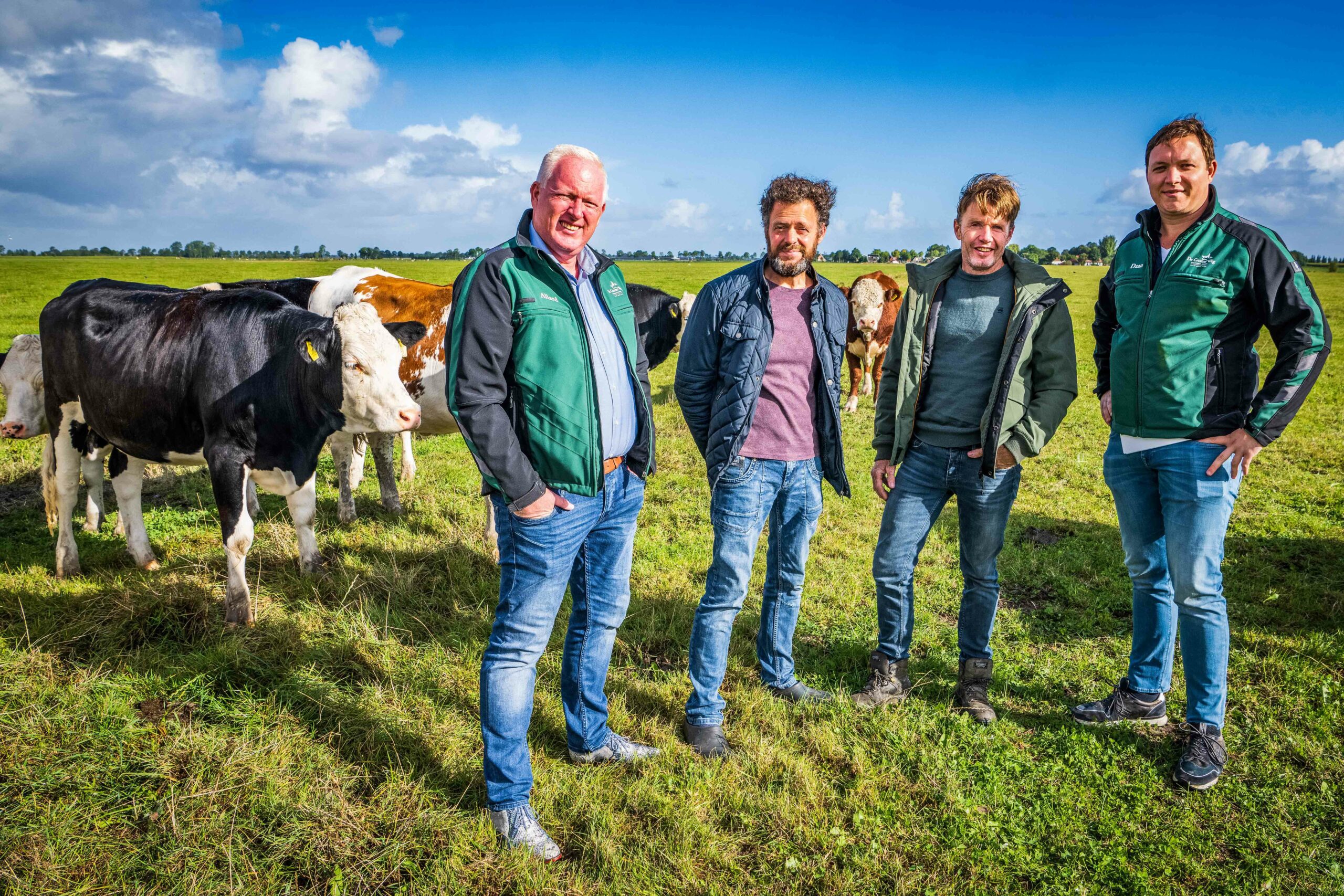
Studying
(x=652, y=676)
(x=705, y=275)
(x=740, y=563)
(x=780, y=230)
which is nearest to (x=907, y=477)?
(x=740, y=563)

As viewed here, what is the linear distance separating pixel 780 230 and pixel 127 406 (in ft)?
15.1

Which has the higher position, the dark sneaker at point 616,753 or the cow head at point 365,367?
the cow head at point 365,367

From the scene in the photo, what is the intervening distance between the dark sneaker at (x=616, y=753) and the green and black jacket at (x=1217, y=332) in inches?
112

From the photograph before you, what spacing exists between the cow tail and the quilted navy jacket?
17.5 ft

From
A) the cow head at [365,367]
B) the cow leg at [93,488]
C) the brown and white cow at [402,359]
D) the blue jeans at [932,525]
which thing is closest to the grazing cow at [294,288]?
the brown and white cow at [402,359]

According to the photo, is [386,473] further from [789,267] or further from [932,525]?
[932,525]

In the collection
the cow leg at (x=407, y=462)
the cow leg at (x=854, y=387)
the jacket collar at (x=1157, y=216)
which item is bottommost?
the cow leg at (x=407, y=462)

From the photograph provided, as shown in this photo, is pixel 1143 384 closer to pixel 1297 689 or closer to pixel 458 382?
pixel 1297 689

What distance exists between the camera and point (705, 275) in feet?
201

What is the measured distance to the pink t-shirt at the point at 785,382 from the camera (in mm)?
3422

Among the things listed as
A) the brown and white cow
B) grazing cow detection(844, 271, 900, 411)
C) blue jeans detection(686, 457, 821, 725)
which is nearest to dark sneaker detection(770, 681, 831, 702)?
blue jeans detection(686, 457, 821, 725)

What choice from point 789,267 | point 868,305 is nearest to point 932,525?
point 789,267

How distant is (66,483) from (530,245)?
5.19m

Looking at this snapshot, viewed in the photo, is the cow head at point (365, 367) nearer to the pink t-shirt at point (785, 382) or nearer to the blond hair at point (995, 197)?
the pink t-shirt at point (785, 382)
